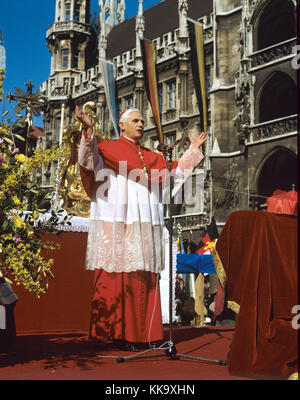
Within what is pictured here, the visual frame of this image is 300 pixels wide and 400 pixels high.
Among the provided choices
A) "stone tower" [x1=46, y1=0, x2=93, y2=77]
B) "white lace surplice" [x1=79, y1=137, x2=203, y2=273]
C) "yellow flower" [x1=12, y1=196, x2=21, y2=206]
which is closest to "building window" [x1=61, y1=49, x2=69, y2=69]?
"stone tower" [x1=46, y1=0, x2=93, y2=77]

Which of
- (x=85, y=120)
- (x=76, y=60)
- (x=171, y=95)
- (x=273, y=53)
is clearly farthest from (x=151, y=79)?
(x=85, y=120)

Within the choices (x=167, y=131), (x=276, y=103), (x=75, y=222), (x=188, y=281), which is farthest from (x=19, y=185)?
(x=167, y=131)

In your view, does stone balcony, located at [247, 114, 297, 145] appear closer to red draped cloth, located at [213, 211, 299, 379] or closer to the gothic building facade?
the gothic building facade

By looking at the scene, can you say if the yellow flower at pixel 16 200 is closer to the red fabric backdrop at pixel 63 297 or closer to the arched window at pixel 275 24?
the red fabric backdrop at pixel 63 297

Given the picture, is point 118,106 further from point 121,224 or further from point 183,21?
point 121,224

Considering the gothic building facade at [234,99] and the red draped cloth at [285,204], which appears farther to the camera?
the gothic building facade at [234,99]

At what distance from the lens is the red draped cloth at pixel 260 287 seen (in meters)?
3.69

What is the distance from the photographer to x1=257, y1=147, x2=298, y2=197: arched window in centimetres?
2072

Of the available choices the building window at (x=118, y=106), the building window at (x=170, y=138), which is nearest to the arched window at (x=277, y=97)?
the building window at (x=170, y=138)

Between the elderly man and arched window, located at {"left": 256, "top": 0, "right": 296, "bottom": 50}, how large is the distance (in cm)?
1779

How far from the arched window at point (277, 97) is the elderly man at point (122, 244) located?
16.7 meters
